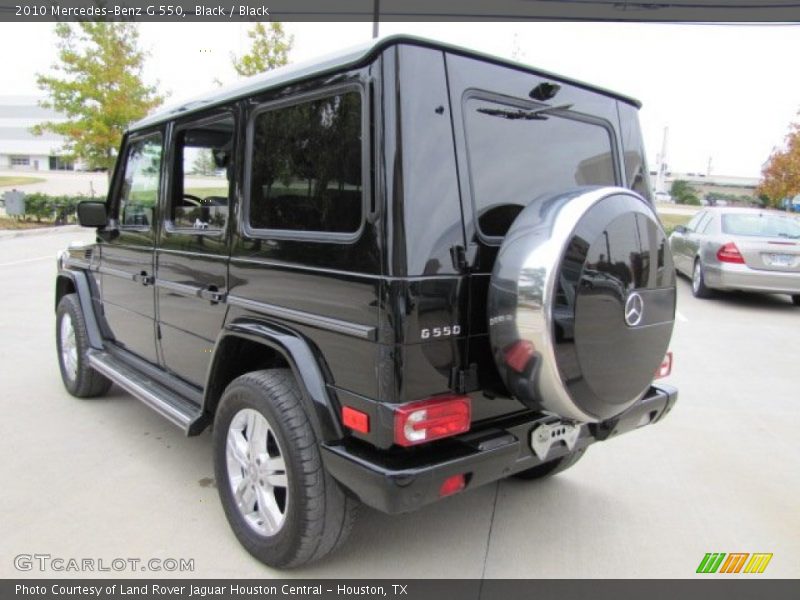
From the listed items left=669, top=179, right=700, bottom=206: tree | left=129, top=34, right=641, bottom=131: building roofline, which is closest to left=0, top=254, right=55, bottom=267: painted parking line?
left=129, top=34, right=641, bottom=131: building roofline

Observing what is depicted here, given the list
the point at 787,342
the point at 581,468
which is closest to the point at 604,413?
the point at 581,468

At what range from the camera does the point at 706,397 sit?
5.18m

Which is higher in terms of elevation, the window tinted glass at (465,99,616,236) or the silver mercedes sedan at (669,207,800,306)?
the window tinted glass at (465,99,616,236)

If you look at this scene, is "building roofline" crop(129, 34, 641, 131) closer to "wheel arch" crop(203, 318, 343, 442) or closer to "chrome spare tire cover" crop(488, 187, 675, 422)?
"chrome spare tire cover" crop(488, 187, 675, 422)

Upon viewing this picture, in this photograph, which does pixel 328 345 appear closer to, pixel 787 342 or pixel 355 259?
pixel 355 259

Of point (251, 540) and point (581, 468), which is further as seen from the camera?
point (581, 468)

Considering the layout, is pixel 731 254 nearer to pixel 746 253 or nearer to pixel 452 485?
pixel 746 253

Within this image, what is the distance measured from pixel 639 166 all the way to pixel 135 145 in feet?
10.4

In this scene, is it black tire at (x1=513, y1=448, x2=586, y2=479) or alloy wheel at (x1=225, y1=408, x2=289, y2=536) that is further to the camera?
black tire at (x1=513, y1=448, x2=586, y2=479)

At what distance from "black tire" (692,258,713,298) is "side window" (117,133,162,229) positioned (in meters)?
8.56

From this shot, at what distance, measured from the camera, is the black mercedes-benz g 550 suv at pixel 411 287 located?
7.02 ft

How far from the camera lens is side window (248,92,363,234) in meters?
2.30

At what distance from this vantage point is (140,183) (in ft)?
13.2

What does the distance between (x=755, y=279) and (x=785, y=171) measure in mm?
13329
